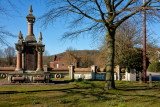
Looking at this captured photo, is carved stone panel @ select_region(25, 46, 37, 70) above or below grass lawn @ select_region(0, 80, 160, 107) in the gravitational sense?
above

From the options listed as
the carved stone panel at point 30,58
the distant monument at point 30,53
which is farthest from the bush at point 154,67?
the carved stone panel at point 30,58

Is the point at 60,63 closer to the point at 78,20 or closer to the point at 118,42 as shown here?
the point at 118,42

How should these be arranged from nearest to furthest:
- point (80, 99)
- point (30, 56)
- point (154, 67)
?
point (80, 99) < point (30, 56) < point (154, 67)

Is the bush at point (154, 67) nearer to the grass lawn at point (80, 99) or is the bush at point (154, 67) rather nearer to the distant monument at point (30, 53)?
the distant monument at point (30, 53)

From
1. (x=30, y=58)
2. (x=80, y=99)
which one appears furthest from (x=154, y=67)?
(x=80, y=99)

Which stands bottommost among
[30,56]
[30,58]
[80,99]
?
[80,99]

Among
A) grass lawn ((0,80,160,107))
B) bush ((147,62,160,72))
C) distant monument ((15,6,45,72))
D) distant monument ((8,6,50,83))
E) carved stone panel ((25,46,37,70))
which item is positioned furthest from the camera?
bush ((147,62,160,72))

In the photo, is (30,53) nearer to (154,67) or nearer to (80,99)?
(80,99)

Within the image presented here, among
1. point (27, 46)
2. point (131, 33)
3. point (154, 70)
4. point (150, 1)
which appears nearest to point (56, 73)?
point (27, 46)

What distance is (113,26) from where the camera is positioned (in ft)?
39.1

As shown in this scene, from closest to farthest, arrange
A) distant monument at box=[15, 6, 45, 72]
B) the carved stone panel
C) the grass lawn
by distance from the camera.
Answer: the grass lawn → distant monument at box=[15, 6, 45, 72] → the carved stone panel

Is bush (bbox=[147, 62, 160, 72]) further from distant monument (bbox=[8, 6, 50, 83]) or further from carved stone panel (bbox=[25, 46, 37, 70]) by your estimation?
carved stone panel (bbox=[25, 46, 37, 70])

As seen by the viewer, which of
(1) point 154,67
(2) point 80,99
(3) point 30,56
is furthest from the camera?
(1) point 154,67

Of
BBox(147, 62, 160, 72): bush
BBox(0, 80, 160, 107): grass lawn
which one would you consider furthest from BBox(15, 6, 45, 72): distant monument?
BBox(147, 62, 160, 72): bush
